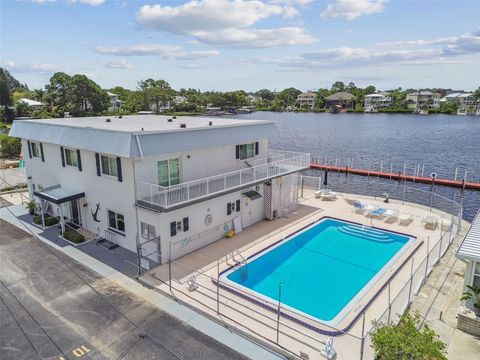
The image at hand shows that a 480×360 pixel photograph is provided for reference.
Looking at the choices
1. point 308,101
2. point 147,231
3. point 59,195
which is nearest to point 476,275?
point 147,231

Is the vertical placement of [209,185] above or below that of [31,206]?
above

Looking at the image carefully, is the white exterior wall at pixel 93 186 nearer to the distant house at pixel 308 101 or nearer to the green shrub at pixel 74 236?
the green shrub at pixel 74 236

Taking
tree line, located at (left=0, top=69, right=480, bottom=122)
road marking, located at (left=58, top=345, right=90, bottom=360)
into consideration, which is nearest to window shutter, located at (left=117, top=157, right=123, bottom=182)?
road marking, located at (left=58, top=345, right=90, bottom=360)

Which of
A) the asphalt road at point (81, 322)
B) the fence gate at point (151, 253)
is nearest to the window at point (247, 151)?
the fence gate at point (151, 253)

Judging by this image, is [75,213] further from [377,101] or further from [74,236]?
[377,101]

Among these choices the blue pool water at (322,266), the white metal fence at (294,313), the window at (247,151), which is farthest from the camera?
the window at (247,151)

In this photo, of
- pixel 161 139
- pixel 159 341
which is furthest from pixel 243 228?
pixel 159 341

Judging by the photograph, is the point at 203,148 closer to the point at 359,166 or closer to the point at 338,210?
the point at 338,210
